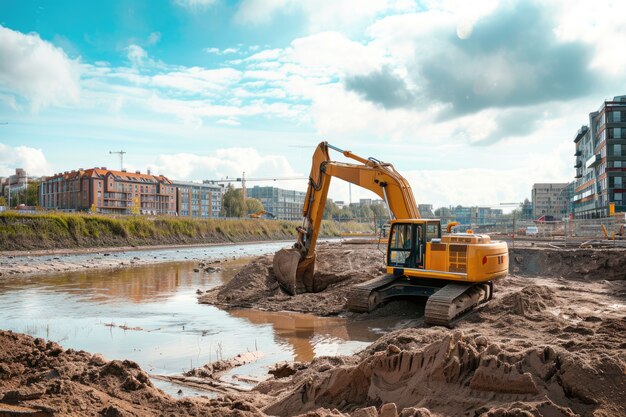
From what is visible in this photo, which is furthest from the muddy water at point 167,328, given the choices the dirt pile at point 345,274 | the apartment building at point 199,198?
the apartment building at point 199,198

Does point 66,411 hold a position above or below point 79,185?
below

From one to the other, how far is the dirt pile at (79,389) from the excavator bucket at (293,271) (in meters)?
9.78

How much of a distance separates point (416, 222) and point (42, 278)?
20596mm

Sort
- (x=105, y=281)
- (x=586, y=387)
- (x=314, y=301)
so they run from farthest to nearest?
(x=105, y=281)
(x=314, y=301)
(x=586, y=387)

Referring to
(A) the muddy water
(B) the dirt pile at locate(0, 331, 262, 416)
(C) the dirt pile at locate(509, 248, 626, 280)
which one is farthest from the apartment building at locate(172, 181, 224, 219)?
(B) the dirt pile at locate(0, 331, 262, 416)

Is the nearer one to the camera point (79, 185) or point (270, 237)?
point (270, 237)

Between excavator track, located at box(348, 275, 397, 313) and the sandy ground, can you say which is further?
excavator track, located at box(348, 275, 397, 313)

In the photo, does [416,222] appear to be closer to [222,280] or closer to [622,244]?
[222,280]

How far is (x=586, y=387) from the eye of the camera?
5.64m

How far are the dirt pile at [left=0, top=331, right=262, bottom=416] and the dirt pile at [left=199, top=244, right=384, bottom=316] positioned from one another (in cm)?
854

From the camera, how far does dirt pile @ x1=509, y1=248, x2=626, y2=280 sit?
20906 mm

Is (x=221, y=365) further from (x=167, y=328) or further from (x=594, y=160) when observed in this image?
(x=594, y=160)

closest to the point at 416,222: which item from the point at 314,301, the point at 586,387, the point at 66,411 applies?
the point at 314,301

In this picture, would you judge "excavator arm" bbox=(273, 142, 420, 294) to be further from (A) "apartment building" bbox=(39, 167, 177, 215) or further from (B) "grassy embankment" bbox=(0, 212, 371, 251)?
(A) "apartment building" bbox=(39, 167, 177, 215)
